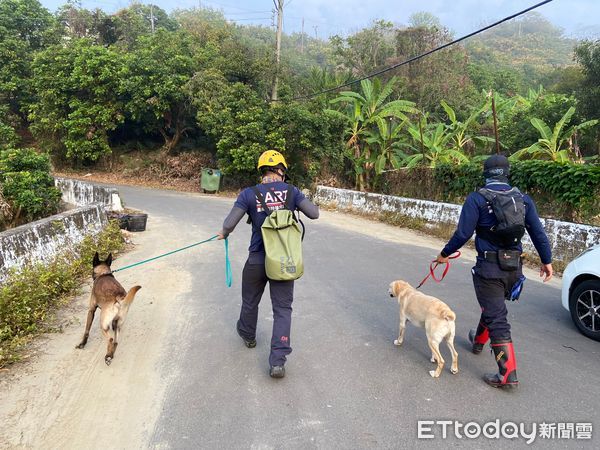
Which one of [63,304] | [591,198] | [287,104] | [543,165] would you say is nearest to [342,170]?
[287,104]

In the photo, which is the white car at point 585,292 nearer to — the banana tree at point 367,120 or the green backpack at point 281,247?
the green backpack at point 281,247

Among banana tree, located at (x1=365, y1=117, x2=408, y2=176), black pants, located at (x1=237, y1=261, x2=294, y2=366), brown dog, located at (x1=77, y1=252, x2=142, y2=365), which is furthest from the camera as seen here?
banana tree, located at (x1=365, y1=117, x2=408, y2=176)

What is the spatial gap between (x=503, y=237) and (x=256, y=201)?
2.13m

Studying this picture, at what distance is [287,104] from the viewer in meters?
18.7

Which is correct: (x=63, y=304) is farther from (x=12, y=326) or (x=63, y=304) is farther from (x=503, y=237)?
(x=503, y=237)

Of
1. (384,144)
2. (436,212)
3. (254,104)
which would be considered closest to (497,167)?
(436,212)

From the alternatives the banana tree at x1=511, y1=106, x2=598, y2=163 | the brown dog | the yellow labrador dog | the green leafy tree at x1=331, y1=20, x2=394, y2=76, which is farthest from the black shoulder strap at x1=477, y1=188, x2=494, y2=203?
the green leafy tree at x1=331, y1=20, x2=394, y2=76

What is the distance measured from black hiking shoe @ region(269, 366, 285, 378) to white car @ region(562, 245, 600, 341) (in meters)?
3.39

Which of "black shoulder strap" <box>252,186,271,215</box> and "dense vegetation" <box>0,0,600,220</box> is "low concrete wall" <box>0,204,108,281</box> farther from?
"dense vegetation" <box>0,0,600,220</box>

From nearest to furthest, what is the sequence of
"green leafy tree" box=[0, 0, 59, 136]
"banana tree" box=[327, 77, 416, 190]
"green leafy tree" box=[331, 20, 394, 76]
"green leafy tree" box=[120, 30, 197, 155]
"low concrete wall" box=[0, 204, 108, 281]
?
"low concrete wall" box=[0, 204, 108, 281]
"banana tree" box=[327, 77, 416, 190]
"green leafy tree" box=[120, 30, 197, 155]
"green leafy tree" box=[0, 0, 59, 136]
"green leafy tree" box=[331, 20, 394, 76]

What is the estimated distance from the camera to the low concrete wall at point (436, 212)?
784cm

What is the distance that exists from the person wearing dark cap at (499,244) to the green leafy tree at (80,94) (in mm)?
21096

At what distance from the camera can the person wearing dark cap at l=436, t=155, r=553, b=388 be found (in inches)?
142

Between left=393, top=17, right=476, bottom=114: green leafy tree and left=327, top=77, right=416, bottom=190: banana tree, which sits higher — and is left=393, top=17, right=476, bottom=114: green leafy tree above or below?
above
